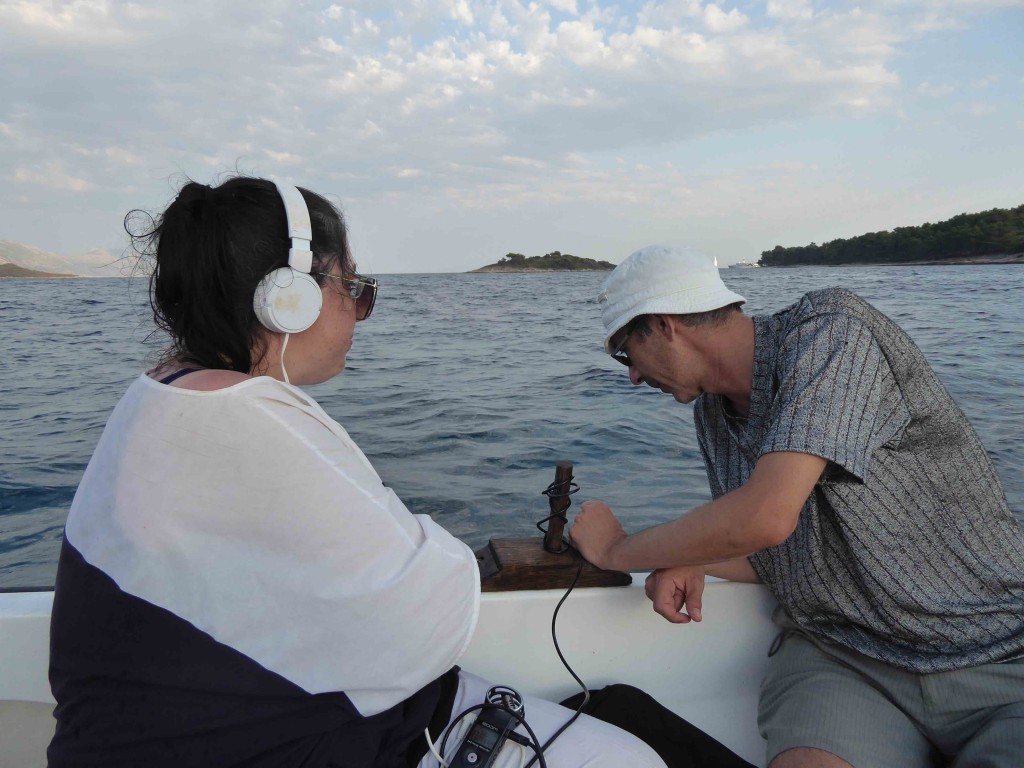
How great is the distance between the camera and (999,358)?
37.2ft

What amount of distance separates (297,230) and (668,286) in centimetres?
87

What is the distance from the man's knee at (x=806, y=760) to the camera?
171 centimetres

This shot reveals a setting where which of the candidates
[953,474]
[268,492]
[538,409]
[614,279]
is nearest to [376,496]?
[268,492]

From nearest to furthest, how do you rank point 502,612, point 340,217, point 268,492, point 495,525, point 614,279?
1. point 268,492
2. point 340,217
3. point 614,279
4. point 502,612
5. point 495,525

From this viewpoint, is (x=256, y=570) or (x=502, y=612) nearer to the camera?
(x=256, y=570)

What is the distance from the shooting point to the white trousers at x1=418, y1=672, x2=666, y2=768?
154 centimetres

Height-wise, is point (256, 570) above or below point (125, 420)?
below

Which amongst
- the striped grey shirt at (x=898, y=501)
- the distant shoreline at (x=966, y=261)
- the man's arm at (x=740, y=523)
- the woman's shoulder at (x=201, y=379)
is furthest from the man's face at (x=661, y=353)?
the distant shoreline at (x=966, y=261)

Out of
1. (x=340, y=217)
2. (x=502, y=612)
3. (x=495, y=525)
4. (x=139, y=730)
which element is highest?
(x=340, y=217)

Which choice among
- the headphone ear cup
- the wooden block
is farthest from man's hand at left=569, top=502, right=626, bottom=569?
the headphone ear cup

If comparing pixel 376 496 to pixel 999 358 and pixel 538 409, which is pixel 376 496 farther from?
pixel 999 358

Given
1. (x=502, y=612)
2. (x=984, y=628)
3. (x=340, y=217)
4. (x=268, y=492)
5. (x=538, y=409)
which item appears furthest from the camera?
(x=538, y=409)

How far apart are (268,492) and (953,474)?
150 centimetres

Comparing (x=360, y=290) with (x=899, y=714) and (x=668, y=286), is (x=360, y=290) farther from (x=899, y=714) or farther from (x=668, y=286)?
(x=899, y=714)
